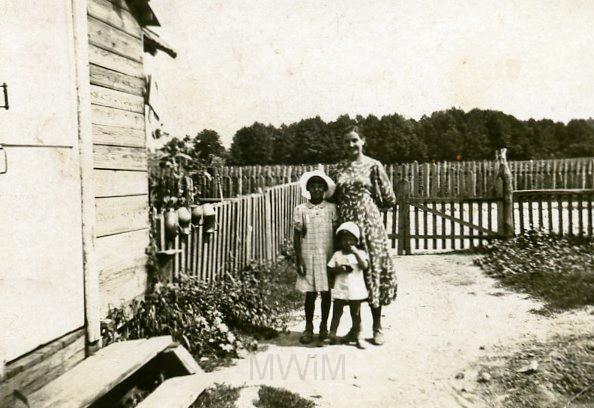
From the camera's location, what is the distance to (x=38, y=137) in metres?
3.19

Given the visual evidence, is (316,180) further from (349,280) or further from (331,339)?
(331,339)

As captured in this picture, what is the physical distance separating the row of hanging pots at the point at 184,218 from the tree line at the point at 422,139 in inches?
753

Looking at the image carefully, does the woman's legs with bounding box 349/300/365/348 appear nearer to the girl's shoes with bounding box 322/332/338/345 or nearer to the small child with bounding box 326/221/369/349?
the small child with bounding box 326/221/369/349

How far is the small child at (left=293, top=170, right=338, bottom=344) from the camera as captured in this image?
16.1ft

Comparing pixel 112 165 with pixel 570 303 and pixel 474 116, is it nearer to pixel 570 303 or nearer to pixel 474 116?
pixel 570 303

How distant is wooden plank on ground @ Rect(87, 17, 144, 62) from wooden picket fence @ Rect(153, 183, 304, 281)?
5.60 ft

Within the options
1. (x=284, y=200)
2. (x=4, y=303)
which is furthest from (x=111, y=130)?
(x=284, y=200)

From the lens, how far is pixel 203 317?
4793 millimetres

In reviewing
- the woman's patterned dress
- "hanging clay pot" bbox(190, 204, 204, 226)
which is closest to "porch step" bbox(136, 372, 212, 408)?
the woman's patterned dress

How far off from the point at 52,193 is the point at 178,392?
1.59 m

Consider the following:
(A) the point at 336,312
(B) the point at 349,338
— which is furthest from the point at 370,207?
(B) the point at 349,338

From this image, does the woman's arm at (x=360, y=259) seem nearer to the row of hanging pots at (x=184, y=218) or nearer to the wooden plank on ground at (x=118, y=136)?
Result: the row of hanging pots at (x=184, y=218)

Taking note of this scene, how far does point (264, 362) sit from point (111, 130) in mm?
2601

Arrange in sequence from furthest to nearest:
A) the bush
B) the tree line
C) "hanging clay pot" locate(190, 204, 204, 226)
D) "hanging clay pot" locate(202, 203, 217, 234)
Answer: the tree line < "hanging clay pot" locate(202, 203, 217, 234) < "hanging clay pot" locate(190, 204, 204, 226) < the bush
